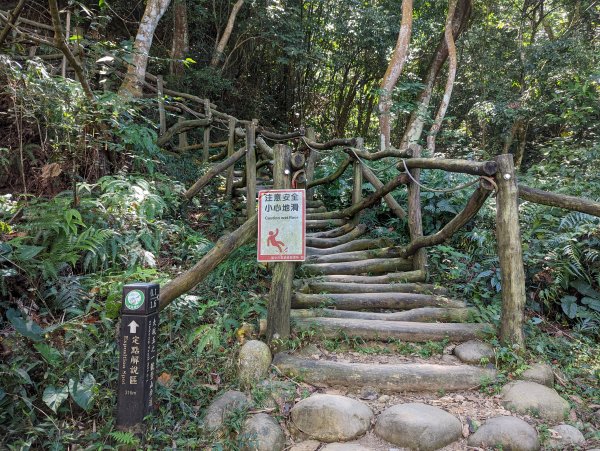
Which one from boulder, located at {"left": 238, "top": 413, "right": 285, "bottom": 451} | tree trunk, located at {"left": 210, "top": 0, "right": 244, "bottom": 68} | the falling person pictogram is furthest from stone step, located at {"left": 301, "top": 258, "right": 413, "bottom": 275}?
tree trunk, located at {"left": 210, "top": 0, "right": 244, "bottom": 68}

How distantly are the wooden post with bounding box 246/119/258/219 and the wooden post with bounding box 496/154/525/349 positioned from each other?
118 inches

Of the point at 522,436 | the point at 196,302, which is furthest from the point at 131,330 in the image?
the point at 522,436

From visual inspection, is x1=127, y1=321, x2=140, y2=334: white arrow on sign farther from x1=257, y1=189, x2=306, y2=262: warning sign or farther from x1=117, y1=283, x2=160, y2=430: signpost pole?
x1=257, y1=189, x2=306, y2=262: warning sign

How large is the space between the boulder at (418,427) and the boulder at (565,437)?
1.78ft

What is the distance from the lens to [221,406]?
2.76 m

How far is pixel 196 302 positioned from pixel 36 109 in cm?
249

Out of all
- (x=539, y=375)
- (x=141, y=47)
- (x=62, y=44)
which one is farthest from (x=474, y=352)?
(x=141, y=47)

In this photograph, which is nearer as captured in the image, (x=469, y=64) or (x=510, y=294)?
(x=510, y=294)

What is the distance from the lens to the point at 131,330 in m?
2.51

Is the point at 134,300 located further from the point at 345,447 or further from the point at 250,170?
the point at 250,170

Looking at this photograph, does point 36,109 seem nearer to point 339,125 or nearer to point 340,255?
point 340,255

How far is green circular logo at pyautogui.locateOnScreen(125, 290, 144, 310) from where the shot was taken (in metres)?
2.52

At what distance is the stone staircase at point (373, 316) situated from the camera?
3.13m

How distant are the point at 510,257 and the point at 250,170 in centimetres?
349
